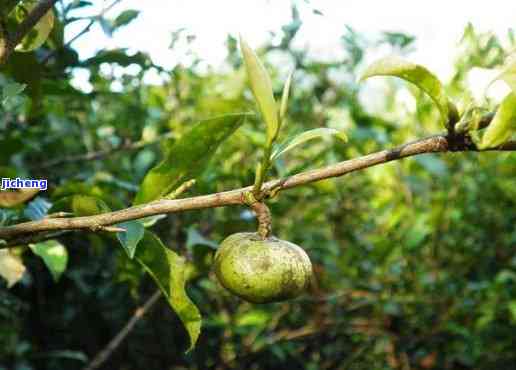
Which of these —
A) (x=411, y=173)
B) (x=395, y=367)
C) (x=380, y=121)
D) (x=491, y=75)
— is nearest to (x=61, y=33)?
(x=491, y=75)

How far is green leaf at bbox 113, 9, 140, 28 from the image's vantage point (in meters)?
1.75

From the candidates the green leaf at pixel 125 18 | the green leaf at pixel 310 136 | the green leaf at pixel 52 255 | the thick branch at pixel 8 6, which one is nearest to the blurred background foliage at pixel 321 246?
the green leaf at pixel 125 18

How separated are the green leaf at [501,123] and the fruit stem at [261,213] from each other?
283 millimetres

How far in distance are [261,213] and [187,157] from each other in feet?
0.56

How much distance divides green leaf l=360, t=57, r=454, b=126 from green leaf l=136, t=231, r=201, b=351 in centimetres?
41

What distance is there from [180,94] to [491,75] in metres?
1.91

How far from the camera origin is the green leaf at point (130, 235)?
3.00 ft

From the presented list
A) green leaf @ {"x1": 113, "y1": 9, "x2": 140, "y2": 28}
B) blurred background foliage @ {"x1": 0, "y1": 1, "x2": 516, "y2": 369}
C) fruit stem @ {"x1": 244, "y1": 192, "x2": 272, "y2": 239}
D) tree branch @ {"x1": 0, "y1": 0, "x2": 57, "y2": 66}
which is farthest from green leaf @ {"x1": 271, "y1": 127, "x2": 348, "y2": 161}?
blurred background foliage @ {"x1": 0, "y1": 1, "x2": 516, "y2": 369}

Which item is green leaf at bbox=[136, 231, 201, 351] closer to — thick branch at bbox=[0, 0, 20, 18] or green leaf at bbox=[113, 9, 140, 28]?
thick branch at bbox=[0, 0, 20, 18]

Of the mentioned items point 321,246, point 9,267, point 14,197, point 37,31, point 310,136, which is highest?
point 37,31

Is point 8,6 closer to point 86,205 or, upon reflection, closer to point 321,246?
point 86,205

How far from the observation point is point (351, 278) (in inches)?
117

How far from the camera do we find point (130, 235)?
93cm

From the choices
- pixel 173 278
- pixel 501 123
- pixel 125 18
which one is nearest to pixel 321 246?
pixel 125 18
